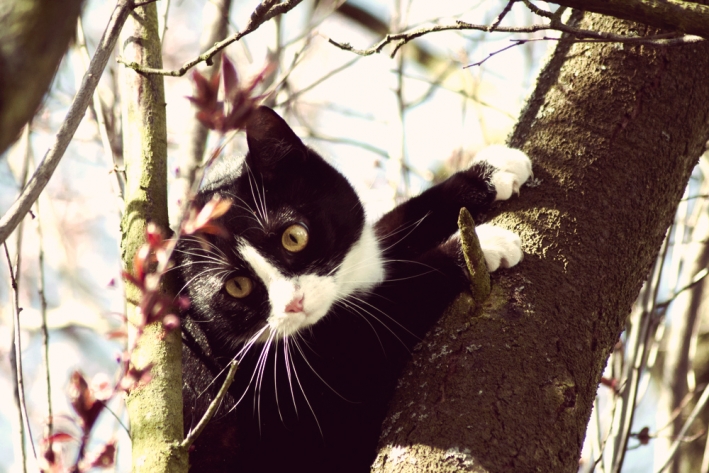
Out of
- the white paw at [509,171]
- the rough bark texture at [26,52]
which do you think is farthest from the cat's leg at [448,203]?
the rough bark texture at [26,52]

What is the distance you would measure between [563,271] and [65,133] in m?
0.97

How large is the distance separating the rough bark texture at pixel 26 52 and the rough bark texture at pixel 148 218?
54 cm

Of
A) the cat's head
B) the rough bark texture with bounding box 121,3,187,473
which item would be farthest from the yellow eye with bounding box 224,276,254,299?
the rough bark texture with bounding box 121,3,187,473

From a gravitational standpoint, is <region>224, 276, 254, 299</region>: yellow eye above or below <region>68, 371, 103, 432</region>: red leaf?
above

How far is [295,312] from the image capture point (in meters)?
1.73

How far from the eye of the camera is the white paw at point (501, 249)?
1403mm

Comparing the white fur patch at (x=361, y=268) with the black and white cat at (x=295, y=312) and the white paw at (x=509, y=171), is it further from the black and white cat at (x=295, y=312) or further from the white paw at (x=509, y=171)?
the white paw at (x=509, y=171)

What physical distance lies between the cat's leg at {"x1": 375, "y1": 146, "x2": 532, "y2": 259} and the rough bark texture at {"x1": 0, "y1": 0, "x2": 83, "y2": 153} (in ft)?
3.92

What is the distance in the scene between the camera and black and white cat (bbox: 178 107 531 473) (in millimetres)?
1721

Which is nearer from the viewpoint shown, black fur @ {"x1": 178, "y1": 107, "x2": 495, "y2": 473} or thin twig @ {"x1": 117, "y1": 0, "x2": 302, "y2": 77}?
thin twig @ {"x1": 117, "y1": 0, "x2": 302, "y2": 77}

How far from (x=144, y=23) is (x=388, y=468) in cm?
103

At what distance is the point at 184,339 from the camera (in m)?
1.74

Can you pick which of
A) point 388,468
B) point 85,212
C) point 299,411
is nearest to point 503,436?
point 388,468

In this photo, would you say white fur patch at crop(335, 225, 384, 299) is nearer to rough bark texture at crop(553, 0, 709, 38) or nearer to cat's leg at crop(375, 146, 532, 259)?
cat's leg at crop(375, 146, 532, 259)
